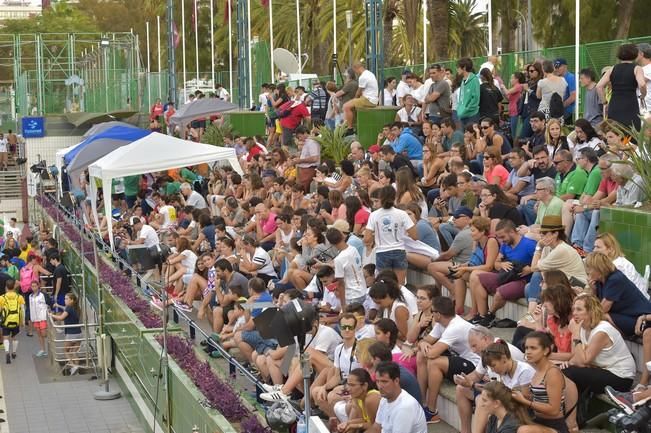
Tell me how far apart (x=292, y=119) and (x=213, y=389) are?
16826 millimetres

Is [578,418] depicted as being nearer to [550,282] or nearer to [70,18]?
[550,282]

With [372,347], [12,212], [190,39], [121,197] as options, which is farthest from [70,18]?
[372,347]

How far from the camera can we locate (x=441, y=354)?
10430 mm

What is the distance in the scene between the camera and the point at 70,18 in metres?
116

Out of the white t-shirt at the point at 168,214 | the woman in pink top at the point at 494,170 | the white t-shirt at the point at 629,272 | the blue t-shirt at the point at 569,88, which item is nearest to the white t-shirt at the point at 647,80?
the woman in pink top at the point at 494,170

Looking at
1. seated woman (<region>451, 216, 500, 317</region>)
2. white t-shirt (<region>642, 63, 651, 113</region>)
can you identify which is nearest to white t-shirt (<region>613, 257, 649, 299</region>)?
seated woman (<region>451, 216, 500, 317</region>)

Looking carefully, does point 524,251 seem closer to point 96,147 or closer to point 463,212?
point 463,212

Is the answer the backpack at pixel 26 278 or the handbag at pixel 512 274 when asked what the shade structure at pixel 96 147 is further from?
the handbag at pixel 512 274

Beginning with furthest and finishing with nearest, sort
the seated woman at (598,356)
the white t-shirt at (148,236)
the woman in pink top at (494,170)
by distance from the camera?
1. the white t-shirt at (148,236)
2. the woman in pink top at (494,170)
3. the seated woman at (598,356)

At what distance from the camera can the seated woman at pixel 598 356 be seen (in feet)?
29.7

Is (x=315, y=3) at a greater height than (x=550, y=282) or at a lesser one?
greater

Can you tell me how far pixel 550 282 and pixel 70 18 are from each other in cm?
11191

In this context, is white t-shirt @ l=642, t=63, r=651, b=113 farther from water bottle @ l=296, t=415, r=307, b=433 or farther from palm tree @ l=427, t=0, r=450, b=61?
palm tree @ l=427, t=0, r=450, b=61

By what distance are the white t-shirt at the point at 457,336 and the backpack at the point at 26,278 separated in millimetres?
18440
